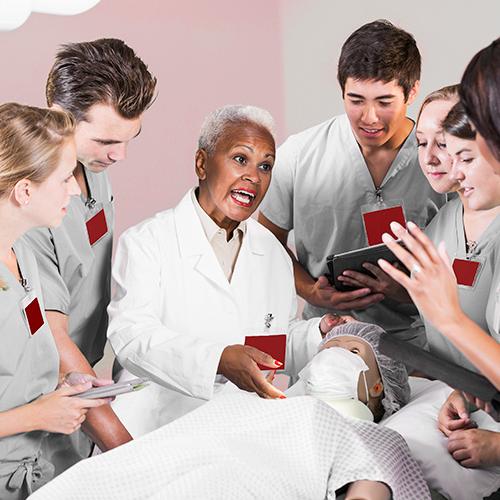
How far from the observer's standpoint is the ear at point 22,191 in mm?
2330

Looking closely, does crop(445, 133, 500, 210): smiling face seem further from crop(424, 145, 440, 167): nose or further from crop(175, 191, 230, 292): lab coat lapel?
crop(175, 191, 230, 292): lab coat lapel

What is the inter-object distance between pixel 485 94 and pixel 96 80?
120cm

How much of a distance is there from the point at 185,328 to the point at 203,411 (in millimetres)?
475

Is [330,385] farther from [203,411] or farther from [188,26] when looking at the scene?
[188,26]

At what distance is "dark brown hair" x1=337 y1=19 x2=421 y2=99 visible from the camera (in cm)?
296

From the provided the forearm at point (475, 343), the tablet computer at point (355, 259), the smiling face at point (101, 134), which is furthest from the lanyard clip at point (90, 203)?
the forearm at point (475, 343)

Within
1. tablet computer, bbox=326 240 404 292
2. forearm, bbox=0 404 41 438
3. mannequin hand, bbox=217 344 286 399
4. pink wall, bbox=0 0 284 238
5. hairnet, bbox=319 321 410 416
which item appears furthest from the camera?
pink wall, bbox=0 0 284 238

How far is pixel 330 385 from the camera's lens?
2746 mm

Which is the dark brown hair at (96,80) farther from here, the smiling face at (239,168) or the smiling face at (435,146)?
the smiling face at (435,146)

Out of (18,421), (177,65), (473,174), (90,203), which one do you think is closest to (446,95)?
(473,174)

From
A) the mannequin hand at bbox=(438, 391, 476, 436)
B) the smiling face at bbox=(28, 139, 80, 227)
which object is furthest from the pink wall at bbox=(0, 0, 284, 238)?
the mannequin hand at bbox=(438, 391, 476, 436)

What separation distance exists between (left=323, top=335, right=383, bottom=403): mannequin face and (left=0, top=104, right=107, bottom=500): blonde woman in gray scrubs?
786 millimetres

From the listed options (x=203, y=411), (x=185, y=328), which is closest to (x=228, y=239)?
(x=185, y=328)

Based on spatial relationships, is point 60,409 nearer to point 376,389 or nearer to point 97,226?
point 97,226
